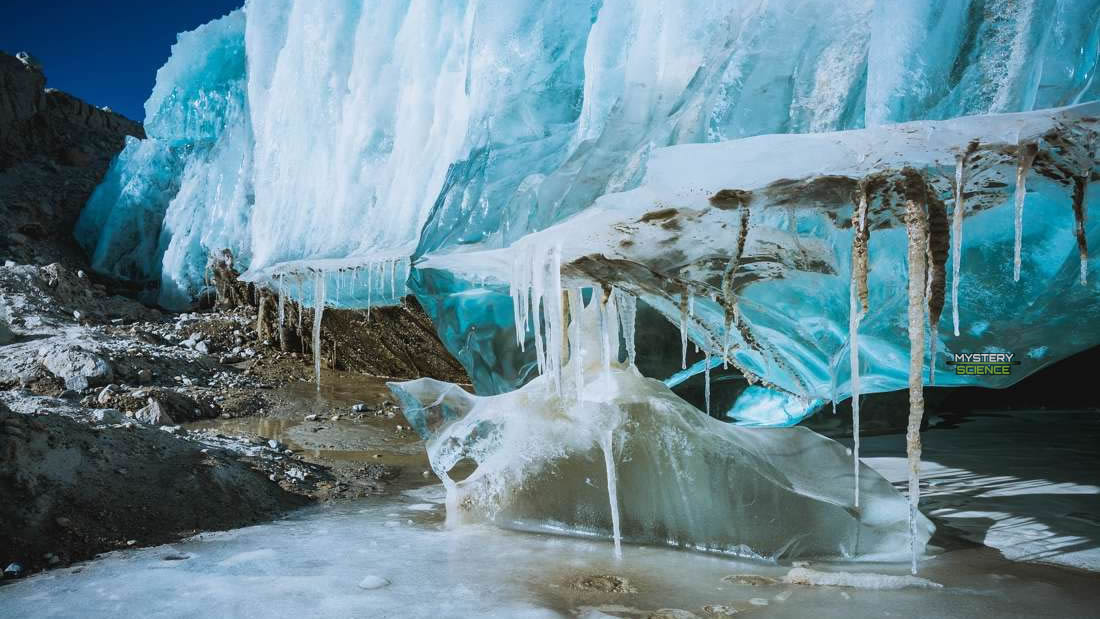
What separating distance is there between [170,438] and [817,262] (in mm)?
4102

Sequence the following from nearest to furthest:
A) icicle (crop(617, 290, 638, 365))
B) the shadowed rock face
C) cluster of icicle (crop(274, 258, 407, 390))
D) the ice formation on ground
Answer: the ice formation on ground, icicle (crop(617, 290, 638, 365)), cluster of icicle (crop(274, 258, 407, 390)), the shadowed rock face

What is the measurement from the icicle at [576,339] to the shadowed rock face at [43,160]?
46.7ft

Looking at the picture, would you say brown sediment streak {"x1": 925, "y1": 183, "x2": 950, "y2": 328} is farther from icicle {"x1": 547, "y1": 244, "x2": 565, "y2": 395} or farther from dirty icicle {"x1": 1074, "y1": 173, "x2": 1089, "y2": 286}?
icicle {"x1": 547, "y1": 244, "x2": 565, "y2": 395}

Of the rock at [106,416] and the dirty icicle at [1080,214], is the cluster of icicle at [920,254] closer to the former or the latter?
the dirty icicle at [1080,214]

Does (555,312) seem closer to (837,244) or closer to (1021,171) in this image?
(837,244)

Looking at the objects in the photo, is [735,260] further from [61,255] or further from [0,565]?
[61,255]

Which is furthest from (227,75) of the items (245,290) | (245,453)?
(245,453)

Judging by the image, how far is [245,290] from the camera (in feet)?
→ 40.2

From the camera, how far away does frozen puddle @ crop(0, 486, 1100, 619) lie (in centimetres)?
257

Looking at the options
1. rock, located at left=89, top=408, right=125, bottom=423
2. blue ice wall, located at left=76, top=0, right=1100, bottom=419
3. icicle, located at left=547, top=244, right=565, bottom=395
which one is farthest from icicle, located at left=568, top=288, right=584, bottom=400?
rock, located at left=89, top=408, right=125, bottom=423

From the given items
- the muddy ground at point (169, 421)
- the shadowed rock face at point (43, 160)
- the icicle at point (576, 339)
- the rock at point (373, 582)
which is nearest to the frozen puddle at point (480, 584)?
the rock at point (373, 582)

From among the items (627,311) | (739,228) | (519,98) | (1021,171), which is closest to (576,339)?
(627,311)

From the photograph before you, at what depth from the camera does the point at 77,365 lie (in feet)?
23.9

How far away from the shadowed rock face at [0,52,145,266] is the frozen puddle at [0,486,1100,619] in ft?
46.7
